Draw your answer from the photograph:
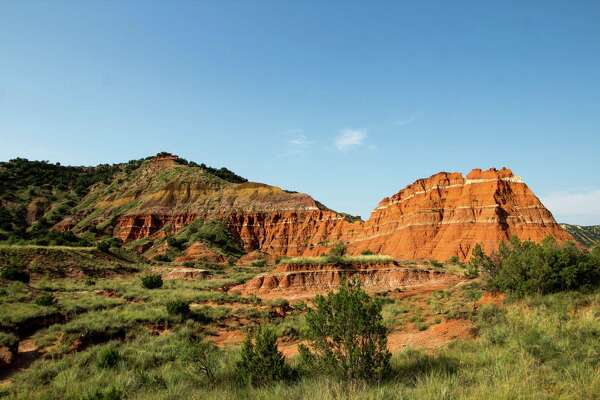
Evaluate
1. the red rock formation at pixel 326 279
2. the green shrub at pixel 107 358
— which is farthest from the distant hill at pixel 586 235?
the green shrub at pixel 107 358

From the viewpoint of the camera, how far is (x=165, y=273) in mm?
43469

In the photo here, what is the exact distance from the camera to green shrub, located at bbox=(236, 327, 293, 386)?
345 inches

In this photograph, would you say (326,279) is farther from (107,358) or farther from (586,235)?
(586,235)

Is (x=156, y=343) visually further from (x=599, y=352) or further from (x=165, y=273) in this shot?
(x=165, y=273)

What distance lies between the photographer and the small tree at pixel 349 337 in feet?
26.1

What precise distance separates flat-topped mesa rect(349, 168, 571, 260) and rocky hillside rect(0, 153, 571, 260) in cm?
16

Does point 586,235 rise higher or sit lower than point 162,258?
higher

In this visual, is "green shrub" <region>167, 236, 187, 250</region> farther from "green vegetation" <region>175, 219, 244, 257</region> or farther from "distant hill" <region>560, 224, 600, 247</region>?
"distant hill" <region>560, 224, 600, 247</region>

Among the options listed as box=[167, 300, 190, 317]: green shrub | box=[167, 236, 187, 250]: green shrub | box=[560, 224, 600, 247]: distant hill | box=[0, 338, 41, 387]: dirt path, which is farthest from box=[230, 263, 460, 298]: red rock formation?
box=[560, 224, 600, 247]: distant hill

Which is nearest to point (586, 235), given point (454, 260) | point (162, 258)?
point (454, 260)

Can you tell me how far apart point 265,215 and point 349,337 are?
74.5 m

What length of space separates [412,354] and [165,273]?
37.7 meters

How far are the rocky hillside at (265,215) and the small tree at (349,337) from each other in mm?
52136

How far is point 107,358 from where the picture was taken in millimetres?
12391
